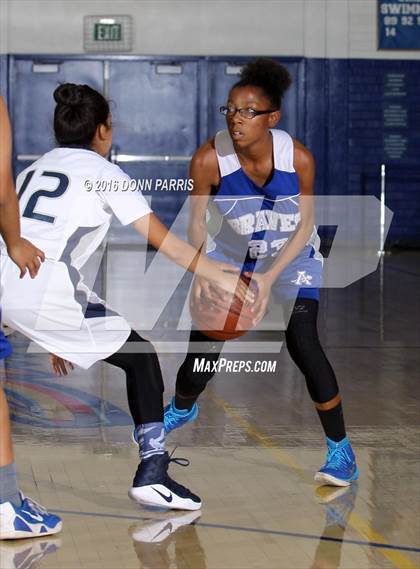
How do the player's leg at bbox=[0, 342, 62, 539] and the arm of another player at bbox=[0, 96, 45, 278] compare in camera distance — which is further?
the player's leg at bbox=[0, 342, 62, 539]

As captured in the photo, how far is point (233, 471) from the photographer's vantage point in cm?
480

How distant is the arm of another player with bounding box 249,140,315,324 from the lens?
4.56 metres

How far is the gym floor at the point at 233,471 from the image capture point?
12.3 feet

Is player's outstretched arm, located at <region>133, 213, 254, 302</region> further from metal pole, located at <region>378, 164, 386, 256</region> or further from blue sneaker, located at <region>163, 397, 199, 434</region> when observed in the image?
metal pole, located at <region>378, 164, 386, 256</region>

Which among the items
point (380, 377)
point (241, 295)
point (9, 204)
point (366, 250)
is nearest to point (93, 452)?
point (241, 295)

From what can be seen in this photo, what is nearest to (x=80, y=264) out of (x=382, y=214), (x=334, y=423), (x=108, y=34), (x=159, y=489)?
(x=159, y=489)

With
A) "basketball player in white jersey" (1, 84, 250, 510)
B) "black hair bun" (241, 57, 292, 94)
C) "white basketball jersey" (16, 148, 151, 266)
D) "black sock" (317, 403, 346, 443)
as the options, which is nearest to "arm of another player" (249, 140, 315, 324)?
"black hair bun" (241, 57, 292, 94)

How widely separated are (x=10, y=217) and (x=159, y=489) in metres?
1.20

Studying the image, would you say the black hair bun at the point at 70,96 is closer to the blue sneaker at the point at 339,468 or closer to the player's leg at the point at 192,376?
Result: the player's leg at the point at 192,376

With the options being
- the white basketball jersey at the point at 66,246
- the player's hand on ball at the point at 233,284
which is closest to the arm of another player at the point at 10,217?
the white basketball jersey at the point at 66,246

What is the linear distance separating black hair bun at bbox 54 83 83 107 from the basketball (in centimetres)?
101

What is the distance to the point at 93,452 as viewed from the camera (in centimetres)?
511

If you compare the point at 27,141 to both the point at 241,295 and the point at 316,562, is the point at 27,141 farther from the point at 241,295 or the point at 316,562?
the point at 316,562

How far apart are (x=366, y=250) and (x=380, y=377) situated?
10080 mm
